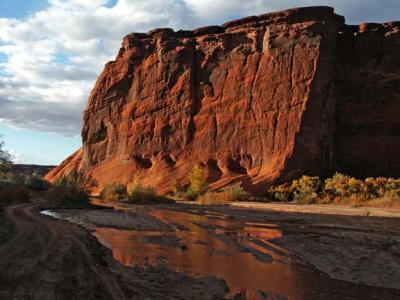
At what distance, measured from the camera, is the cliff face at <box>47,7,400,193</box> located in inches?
1976

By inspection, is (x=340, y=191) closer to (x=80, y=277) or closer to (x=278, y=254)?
(x=278, y=254)

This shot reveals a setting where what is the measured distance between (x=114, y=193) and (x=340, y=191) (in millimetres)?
22131

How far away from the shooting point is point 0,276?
8.59 meters

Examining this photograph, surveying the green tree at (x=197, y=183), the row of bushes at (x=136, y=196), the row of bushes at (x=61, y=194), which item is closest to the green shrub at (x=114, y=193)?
the row of bushes at (x=136, y=196)

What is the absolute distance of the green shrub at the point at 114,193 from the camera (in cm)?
4872

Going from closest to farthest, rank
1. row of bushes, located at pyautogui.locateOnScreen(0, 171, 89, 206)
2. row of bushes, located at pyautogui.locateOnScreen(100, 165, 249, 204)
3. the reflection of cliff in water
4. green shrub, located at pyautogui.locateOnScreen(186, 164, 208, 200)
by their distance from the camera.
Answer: the reflection of cliff in water
row of bushes, located at pyautogui.locateOnScreen(0, 171, 89, 206)
row of bushes, located at pyautogui.locateOnScreen(100, 165, 249, 204)
green shrub, located at pyautogui.locateOnScreen(186, 164, 208, 200)

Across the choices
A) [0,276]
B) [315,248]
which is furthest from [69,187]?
[0,276]

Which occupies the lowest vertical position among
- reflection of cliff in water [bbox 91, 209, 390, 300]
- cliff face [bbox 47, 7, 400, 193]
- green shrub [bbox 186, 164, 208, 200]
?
reflection of cliff in water [bbox 91, 209, 390, 300]

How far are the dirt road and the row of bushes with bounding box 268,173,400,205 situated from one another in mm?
28562

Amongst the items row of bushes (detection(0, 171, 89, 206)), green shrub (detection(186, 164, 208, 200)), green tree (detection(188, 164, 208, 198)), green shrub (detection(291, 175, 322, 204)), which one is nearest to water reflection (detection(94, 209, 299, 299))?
row of bushes (detection(0, 171, 89, 206))

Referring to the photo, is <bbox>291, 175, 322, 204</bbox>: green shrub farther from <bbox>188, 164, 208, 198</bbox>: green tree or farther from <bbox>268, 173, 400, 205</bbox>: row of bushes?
<bbox>188, 164, 208, 198</bbox>: green tree

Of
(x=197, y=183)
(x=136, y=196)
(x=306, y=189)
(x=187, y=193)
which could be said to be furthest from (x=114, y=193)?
(x=306, y=189)

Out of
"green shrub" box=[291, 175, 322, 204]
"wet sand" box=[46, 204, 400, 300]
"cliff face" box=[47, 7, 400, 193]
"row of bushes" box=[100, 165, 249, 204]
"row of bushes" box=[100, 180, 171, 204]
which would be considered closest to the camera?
"wet sand" box=[46, 204, 400, 300]

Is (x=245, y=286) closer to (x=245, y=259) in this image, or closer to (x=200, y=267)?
(x=200, y=267)
